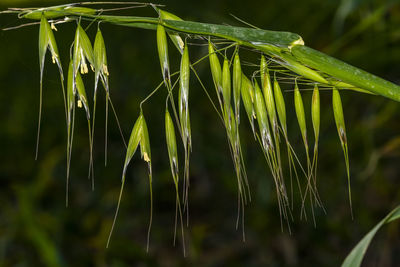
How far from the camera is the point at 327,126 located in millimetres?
1570

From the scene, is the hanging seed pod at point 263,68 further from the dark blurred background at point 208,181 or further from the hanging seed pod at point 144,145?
the dark blurred background at point 208,181

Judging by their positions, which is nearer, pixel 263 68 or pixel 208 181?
pixel 263 68

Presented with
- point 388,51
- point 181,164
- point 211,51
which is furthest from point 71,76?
point 181,164

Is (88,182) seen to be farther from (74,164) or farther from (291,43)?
(291,43)

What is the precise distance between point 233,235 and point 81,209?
0.45 metres

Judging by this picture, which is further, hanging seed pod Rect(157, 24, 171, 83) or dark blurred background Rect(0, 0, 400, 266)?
dark blurred background Rect(0, 0, 400, 266)

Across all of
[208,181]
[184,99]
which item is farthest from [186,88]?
[208,181]

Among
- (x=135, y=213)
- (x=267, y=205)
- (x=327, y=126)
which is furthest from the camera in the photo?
(x=135, y=213)

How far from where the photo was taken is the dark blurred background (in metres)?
1.37

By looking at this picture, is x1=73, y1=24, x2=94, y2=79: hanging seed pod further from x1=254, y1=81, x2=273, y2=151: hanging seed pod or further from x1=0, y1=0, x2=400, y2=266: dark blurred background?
x1=0, y1=0, x2=400, y2=266: dark blurred background

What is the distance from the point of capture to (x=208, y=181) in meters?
1.79

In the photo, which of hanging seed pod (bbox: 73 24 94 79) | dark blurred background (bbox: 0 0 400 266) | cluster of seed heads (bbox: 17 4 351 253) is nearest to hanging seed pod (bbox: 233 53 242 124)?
cluster of seed heads (bbox: 17 4 351 253)

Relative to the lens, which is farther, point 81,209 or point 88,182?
point 88,182

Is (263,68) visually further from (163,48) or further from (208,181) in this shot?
(208,181)
